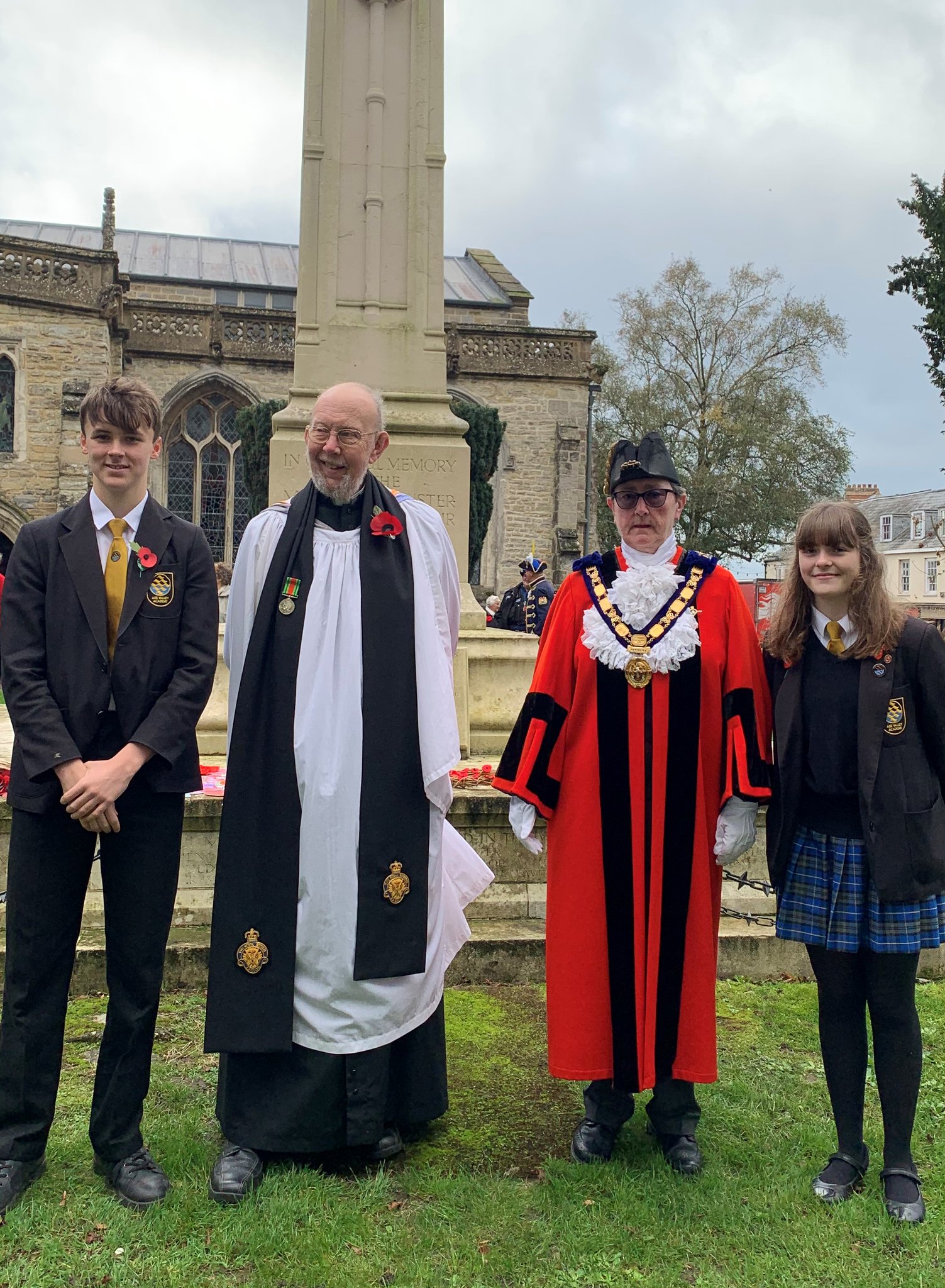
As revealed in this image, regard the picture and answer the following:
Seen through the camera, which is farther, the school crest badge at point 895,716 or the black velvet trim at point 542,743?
the black velvet trim at point 542,743

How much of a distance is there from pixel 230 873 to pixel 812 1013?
2.51m

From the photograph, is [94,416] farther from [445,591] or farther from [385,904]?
[385,904]

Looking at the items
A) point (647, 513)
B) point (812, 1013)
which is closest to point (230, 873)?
point (647, 513)

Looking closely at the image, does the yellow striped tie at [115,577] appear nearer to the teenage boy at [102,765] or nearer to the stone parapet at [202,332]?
the teenage boy at [102,765]

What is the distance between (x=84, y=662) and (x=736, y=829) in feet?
5.96

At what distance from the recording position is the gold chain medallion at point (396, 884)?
2.94 metres

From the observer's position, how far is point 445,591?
3238 millimetres

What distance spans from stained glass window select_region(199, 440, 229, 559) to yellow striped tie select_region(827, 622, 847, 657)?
22677 mm

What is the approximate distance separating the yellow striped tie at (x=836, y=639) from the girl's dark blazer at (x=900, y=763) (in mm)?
74

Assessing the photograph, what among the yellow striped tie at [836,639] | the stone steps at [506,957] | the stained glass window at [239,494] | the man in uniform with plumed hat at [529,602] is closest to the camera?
the yellow striped tie at [836,639]

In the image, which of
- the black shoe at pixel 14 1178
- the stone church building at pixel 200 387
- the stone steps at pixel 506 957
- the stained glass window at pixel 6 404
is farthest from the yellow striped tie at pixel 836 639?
the stained glass window at pixel 6 404

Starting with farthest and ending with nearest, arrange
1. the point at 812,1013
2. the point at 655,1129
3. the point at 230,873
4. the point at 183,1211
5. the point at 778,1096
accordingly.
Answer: the point at 812,1013, the point at 778,1096, the point at 655,1129, the point at 230,873, the point at 183,1211

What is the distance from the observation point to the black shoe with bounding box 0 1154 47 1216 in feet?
8.89

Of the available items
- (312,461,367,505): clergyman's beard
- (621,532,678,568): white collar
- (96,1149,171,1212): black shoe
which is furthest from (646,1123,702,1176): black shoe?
(312,461,367,505): clergyman's beard
